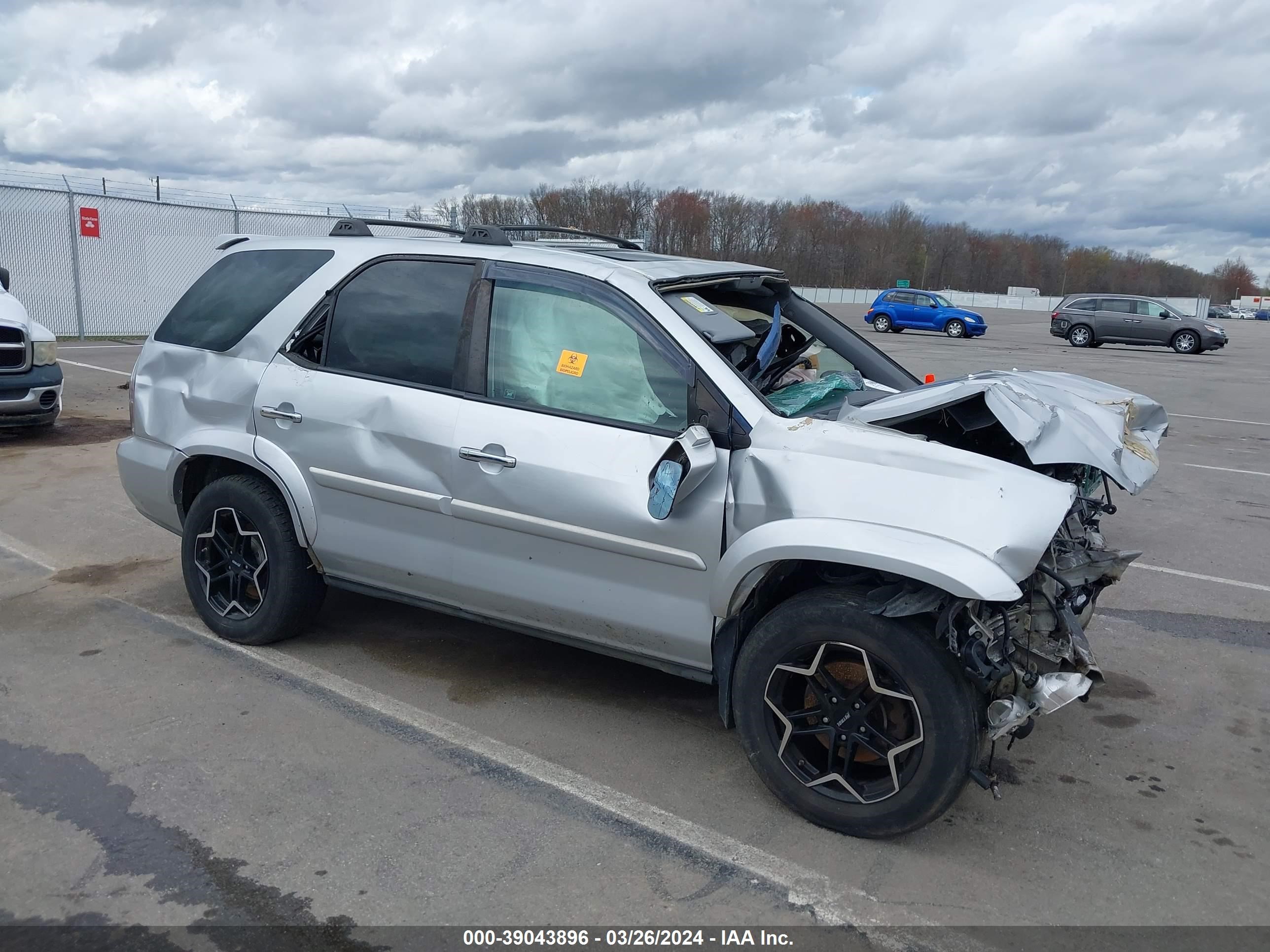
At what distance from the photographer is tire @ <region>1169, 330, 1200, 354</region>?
29281 mm

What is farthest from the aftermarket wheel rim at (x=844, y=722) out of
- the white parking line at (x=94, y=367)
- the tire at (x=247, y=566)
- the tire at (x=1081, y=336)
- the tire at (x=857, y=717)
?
the tire at (x=1081, y=336)

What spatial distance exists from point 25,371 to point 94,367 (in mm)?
7037

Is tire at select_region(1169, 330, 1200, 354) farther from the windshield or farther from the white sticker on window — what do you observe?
the white sticker on window

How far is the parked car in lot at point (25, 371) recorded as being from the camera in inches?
361

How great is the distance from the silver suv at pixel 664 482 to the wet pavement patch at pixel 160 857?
119 cm

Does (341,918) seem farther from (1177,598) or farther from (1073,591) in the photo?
(1177,598)

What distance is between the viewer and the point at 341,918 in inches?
111

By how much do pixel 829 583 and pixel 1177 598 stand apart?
3.64 meters

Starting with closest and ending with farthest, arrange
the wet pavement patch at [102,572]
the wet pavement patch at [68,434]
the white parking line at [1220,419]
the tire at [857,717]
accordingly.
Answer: the tire at [857,717], the wet pavement patch at [102,572], the wet pavement patch at [68,434], the white parking line at [1220,419]

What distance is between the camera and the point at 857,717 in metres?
3.23

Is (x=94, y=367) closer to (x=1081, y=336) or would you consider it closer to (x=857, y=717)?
(x=857, y=717)

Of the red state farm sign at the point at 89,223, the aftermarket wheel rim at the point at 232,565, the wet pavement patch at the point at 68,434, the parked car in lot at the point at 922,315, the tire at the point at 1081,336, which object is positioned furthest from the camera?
the parked car in lot at the point at 922,315

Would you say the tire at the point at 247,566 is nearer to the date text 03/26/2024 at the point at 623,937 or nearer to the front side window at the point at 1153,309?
the date text 03/26/2024 at the point at 623,937

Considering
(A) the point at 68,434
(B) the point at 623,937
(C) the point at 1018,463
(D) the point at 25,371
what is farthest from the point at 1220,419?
(D) the point at 25,371
